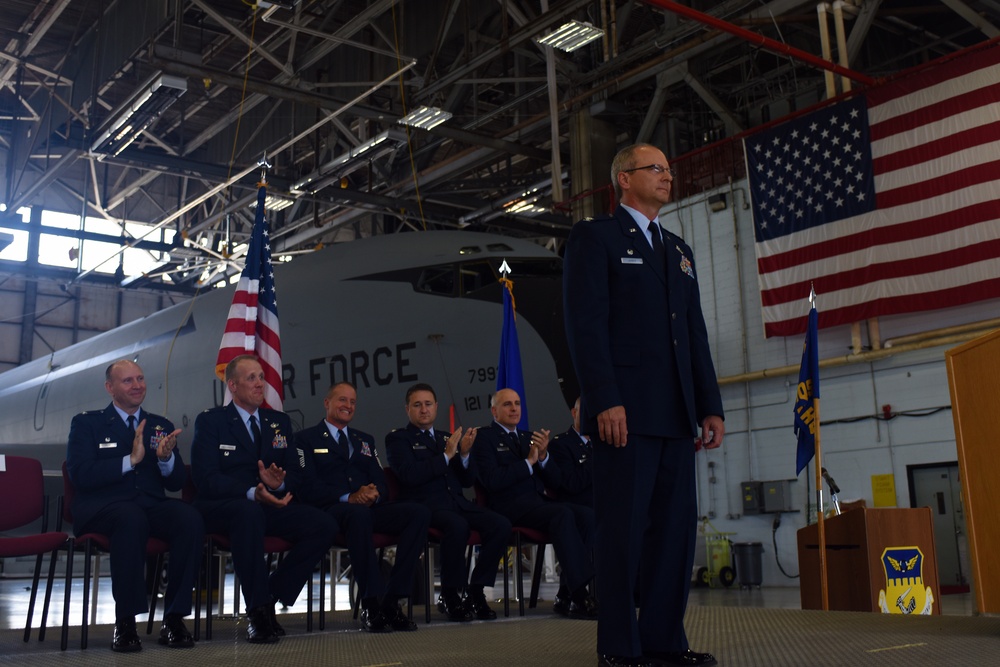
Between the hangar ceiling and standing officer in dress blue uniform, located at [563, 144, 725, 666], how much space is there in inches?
297

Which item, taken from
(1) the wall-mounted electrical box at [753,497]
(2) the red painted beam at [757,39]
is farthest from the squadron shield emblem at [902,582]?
(1) the wall-mounted electrical box at [753,497]

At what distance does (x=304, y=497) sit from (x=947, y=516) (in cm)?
809

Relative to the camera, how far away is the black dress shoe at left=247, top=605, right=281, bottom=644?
395cm

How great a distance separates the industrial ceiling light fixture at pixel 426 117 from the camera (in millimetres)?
11430

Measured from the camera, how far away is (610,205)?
1295cm

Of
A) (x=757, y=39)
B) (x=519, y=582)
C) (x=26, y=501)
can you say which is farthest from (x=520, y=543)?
(x=757, y=39)

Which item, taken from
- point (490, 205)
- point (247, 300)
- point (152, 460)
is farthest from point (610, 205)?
point (152, 460)

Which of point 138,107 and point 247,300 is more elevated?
point 138,107

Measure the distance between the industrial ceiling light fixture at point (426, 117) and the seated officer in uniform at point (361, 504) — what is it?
701cm

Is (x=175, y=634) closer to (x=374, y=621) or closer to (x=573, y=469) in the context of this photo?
(x=374, y=621)

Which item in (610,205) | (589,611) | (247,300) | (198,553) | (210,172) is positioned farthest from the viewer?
(210,172)

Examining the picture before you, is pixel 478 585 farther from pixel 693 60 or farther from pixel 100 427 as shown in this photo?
pixel 693 60

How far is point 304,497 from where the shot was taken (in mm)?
4914

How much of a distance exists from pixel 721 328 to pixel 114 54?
8907 millimetres
